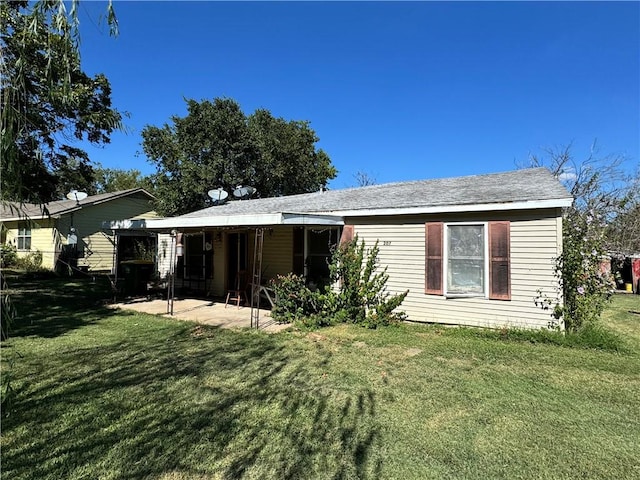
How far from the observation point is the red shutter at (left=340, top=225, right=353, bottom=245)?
879cm

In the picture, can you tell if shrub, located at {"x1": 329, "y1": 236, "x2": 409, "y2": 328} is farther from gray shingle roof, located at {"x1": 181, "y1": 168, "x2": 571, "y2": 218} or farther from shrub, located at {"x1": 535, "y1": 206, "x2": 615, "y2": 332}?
shrub, located at {"x1": 535, "y1": 206, "x2": 615, "y2": 332}

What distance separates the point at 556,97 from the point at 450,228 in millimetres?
11063

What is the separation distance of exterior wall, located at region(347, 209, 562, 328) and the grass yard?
1.91ft

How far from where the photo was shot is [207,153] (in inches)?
931

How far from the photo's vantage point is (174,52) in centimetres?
1021

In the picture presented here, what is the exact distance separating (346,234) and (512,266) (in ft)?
11.6

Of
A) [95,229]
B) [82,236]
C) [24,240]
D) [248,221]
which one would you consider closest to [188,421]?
[248,221]

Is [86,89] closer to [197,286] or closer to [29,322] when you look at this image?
[29,322]

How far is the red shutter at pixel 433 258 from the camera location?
24.8ft

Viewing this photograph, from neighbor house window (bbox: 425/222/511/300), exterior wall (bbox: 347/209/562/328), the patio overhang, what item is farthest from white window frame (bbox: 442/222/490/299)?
the patio overhang

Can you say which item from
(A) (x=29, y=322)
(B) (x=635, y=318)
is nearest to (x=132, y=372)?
(A) (x=29, y=322)

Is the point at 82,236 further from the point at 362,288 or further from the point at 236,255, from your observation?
the point at 362,288

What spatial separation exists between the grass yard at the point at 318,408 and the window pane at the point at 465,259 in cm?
105

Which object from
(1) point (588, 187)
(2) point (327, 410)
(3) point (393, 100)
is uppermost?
(3) point (393, 100)
